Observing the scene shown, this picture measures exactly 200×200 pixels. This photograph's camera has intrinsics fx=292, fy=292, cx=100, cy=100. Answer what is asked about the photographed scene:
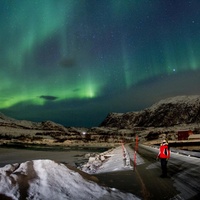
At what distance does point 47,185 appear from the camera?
10.5 meters

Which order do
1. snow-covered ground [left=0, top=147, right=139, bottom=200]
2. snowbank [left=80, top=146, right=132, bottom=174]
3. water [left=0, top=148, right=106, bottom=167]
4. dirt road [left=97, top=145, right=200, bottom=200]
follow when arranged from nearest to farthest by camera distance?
snow-covered ground [left=0, top=147, right=139, bottom=200] < dirt road [left=97, top=145, right=200, bottom=200] < snowbank [left=80, top=146, right=132, bottom=174] < water [left=0, top=148, right=106, bottom=167]

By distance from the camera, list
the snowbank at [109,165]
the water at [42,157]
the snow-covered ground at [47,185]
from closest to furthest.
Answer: the snow-covered ground at [47,185], the snowbank at [109,165], the water at [42,157]

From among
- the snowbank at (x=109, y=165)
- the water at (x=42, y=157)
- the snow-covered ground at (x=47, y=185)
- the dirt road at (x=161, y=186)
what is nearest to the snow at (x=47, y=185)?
the snow-covered ground at (x=47, y=185)

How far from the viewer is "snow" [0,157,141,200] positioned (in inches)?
377

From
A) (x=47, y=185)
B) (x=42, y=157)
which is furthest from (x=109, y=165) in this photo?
(x=42, y=157)

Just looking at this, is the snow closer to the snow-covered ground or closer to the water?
the snow-covered ground

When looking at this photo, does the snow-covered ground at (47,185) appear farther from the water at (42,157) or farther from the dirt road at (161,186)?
the water at (42,157)

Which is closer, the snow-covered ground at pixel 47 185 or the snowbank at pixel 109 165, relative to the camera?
the snow-covered ground at pixel 47 185

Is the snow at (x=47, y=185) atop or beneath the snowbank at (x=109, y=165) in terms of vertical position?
atop

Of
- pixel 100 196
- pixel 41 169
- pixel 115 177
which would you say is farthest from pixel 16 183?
pixel 115 177

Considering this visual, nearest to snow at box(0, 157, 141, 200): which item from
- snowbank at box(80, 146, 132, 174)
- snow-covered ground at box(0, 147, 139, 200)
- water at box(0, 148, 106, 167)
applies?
snow-covered ground at box(0, 147, 139, 200)

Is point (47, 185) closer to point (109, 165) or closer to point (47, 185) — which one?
point (47, 185)

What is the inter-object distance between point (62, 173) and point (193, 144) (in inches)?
1787

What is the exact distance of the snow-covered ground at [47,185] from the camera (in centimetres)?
957
